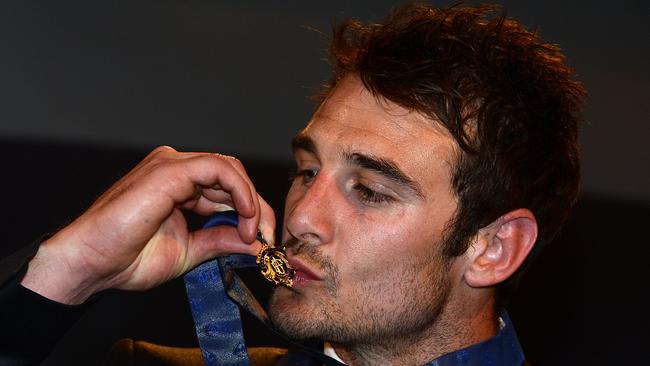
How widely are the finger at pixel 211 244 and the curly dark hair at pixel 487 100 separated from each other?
35cm

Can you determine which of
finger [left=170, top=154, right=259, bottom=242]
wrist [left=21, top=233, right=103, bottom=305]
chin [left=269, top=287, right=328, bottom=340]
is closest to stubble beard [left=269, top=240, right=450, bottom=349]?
chin [left=269, top=287, right=328, bottom=340]

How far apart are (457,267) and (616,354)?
880 millimetres

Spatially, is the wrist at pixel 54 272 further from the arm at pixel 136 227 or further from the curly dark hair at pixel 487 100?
the curly dark hair at pixel 487 100

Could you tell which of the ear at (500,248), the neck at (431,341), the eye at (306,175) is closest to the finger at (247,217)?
the eye at (306,175)

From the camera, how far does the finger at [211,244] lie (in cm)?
198

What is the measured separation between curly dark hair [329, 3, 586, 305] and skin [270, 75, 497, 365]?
0.04m

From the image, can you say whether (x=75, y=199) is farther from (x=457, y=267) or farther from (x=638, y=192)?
(x=638, y=192)

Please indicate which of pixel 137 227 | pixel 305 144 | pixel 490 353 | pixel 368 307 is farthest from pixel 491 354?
pixel 137 227

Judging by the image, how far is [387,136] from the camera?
1.88 m

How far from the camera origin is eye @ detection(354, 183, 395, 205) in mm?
1858

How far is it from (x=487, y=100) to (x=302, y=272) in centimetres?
43

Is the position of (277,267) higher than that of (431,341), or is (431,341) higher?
(277,267)

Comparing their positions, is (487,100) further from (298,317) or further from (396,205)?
(298,317)

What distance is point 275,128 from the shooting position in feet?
8.78
